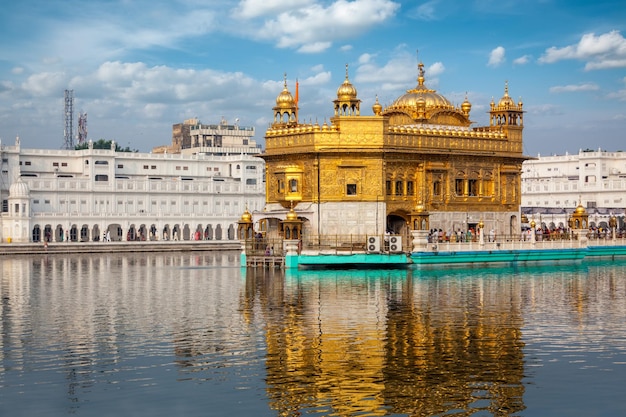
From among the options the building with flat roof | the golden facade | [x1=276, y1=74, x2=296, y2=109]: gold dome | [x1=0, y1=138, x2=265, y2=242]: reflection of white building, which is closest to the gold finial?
the golden facade

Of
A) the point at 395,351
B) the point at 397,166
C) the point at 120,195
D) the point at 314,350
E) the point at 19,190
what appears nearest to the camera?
the point at 395,351

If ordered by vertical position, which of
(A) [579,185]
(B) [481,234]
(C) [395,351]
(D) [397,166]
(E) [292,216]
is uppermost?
(A) [579,185]

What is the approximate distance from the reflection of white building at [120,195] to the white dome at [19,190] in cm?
9

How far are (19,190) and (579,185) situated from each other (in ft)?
228

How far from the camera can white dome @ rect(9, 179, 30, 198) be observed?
106 metres

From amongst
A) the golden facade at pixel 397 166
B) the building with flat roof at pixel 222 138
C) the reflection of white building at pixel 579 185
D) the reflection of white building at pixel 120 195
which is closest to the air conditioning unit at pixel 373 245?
the golden facade at pixel 397 166

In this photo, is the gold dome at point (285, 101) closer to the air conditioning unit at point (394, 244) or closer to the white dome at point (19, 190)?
the air conditioning unit at point (394, 244)

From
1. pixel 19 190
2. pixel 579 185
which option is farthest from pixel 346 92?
pixel 579 185

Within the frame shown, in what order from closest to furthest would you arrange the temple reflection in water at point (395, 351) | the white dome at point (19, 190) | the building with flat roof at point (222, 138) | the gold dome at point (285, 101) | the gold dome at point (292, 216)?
1. the temple reflection in water at point (395, 351)
2. the gold dome at point (292, 216)
3. the gold dome at point (285, 101)
4. the white dome at point (19, 190)
5. the building with flat roof at point (222, 138)

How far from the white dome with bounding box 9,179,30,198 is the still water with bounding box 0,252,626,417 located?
65.5 m

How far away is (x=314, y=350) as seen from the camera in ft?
80.3

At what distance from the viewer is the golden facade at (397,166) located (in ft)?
194

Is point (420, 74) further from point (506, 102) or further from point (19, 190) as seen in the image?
point (19, 190)

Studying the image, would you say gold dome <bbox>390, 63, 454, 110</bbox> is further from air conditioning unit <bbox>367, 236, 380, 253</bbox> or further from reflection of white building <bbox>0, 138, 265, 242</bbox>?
reflection of white building <bbox>0, 138, 265, 242</bbox>
